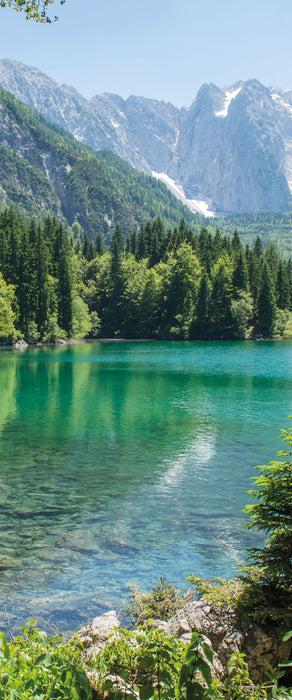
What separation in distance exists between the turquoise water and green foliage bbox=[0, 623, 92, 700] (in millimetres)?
3641

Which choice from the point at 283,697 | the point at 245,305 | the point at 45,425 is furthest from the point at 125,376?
the point at 245,305

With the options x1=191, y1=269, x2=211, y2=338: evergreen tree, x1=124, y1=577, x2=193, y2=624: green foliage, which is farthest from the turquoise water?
x1=191, y1=269, x2=211, y2=338: evergreen tree

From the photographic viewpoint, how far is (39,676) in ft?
15.3

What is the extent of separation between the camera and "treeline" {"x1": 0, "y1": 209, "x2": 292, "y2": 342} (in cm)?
10875

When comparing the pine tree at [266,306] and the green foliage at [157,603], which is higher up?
the pine tree at [266,306]

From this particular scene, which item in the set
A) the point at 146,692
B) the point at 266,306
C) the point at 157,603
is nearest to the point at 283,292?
the point at 266,306

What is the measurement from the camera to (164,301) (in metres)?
127

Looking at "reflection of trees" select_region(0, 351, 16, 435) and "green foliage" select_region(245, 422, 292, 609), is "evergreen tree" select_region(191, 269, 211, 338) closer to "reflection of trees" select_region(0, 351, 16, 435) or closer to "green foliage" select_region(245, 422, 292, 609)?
"reflection of trees" select_region(0, 351, 16, 435)

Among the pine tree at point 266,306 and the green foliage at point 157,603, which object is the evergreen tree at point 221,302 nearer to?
the pine tree at point 266,306

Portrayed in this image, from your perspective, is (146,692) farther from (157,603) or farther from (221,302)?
(221,302)

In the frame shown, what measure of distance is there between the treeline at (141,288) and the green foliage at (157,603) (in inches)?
3335

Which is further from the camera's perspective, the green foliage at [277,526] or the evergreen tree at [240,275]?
the evergreen tree at [240,275]

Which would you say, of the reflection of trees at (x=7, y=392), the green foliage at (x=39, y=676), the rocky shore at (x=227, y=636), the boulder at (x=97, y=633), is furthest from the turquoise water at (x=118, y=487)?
the green foliage at (x=39, y=676)

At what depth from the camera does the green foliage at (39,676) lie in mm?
4406
